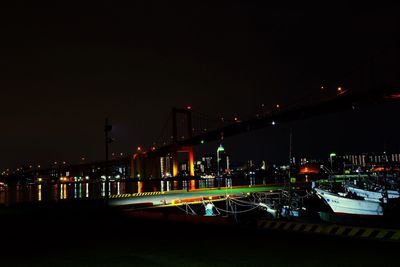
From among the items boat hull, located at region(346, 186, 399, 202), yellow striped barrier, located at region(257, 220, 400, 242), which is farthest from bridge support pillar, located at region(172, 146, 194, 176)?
yellow striped barrier, located at region(257, 220, 400, 242)

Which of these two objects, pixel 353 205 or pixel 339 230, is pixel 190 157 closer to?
pixel 353 205

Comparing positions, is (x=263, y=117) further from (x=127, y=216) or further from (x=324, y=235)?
(x=324, y=235)

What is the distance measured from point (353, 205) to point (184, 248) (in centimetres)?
1798

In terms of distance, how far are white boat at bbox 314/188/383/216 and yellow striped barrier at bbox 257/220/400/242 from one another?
40.7 ft

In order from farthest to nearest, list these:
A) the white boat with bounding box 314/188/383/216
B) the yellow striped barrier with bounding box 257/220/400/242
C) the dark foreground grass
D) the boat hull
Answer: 1. the boat hull
2. the white boat with bounding box 314/188/383/216
3. the yellow striped barrier with bounding box 257/220/400/242
4. the dark foreground grass

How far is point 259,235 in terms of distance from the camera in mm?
10164

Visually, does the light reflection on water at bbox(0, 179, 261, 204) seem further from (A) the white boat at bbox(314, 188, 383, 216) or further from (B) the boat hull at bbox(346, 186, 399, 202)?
(A) the white boat at bbox(314, 188, 383, 216)

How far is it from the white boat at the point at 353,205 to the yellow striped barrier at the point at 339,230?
40.7ft

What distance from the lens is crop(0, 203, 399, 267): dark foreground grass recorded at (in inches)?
292

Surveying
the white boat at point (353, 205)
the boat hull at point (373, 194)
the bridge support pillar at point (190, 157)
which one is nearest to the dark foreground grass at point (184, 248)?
the white boat at point (353, 205)

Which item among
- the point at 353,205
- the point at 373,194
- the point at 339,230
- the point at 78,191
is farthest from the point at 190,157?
the point at 339,230

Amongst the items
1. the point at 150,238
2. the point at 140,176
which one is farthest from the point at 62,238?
the point at 140,176

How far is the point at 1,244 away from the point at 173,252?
16.2ft

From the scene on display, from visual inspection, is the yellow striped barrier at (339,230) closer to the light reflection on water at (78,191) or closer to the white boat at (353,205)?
the white boat at (353,205)
